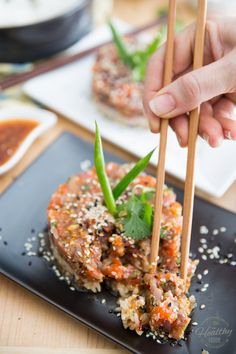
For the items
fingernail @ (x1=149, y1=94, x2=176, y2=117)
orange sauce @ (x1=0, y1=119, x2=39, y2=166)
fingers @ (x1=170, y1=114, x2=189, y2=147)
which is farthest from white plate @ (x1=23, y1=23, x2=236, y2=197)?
fingernail @ (x1=149, y1=94, x2=176, y2=117)

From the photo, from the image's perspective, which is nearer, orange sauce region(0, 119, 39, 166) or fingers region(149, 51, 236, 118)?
fingers region(149, 51, 236, 118)

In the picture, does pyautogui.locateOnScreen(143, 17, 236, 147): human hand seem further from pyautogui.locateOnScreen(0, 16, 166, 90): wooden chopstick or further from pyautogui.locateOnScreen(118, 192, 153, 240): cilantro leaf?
pyautogui.locateOnScreen(0, 16, 166, 90): wooden chopstick

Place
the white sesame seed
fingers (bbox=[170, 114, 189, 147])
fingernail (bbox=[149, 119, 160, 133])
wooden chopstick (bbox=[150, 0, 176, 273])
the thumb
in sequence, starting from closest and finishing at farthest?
1. the thumb
2. wooden chopstick (bbox=[150, 0, 176, 273])
3. fingernail (bbox=[149, 119, 160, 133])
4. fingers (bbox=[170, 114, 189, 147])
5. the white sesame seed

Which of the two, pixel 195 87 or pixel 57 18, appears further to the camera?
pixel 57 18

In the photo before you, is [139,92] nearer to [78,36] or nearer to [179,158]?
[179,158]

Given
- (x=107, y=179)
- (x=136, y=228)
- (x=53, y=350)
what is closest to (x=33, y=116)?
(x=107, y=179)

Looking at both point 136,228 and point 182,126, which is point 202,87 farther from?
point 136,228

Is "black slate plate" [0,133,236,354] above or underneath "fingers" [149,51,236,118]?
underneath
